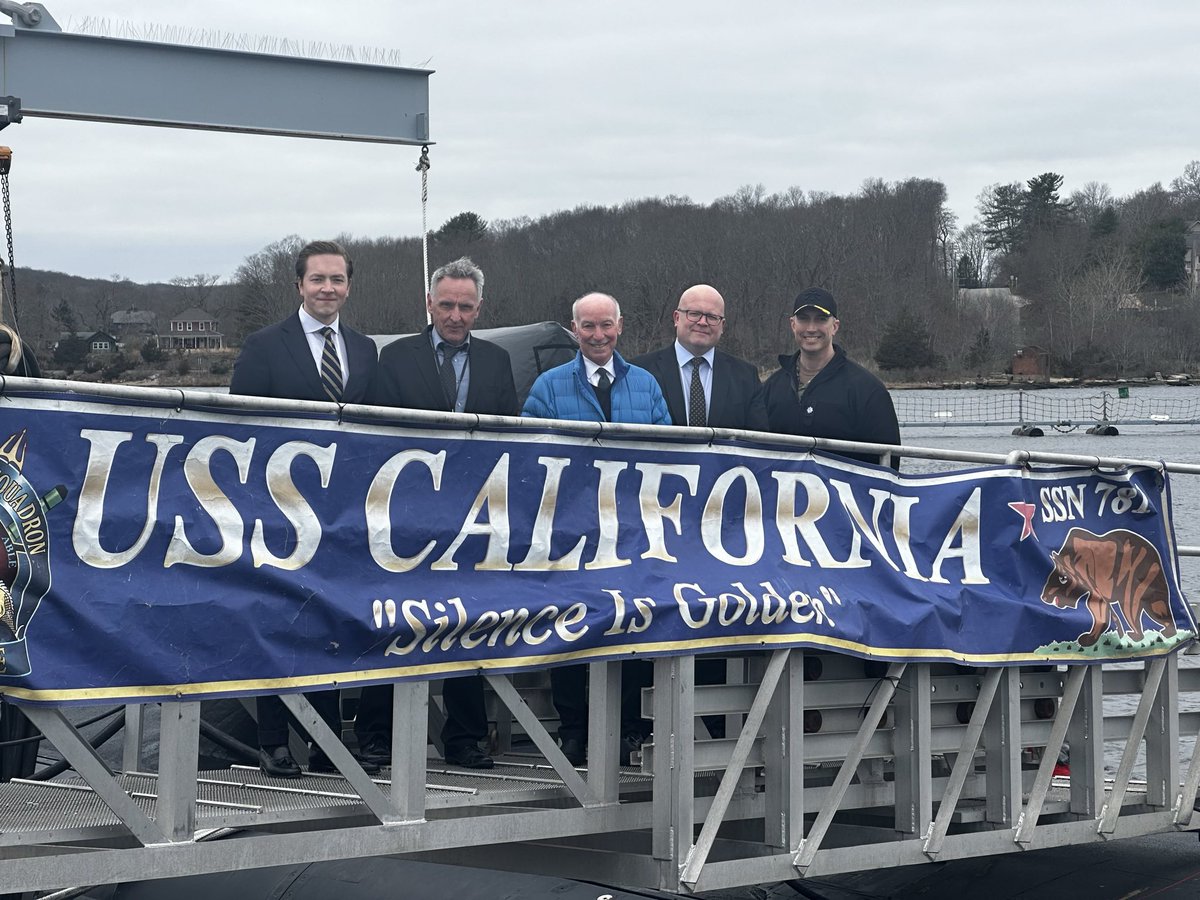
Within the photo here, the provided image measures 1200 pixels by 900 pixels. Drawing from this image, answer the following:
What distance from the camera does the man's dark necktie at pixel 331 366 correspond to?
6617mm

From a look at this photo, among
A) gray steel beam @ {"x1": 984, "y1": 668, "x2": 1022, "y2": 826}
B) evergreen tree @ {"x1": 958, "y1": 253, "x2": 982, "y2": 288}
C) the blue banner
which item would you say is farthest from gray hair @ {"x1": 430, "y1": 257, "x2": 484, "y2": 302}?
evergreen tree @ {"x1": 958, "y1": 253, "x2": 982, "y2": 288}

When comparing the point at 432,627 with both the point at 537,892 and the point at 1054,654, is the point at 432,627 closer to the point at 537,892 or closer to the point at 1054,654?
the point at 537,892

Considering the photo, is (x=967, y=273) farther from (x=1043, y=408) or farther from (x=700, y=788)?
(x=700, y=788)

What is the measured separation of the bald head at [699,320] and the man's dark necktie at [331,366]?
1869mm

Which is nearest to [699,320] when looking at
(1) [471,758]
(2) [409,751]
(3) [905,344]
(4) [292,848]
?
(1) [471,758]

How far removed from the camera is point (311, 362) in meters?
6.60

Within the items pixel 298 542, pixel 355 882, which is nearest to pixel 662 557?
pixel 298 542

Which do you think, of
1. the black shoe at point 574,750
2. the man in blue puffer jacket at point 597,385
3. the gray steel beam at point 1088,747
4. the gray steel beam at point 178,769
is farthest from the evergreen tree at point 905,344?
the gray steel beam at point 178,769

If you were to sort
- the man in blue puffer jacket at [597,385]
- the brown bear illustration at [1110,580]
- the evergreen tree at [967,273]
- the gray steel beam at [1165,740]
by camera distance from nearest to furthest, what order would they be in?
the man in blue puffer jacket at [597,385] → the brown bear illustration at [1110,580] → the gray steel beam at [1165,740] → the evergreen tree at [967,273]

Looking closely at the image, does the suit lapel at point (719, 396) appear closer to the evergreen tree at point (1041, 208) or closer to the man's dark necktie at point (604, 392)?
the man's dark necktie at point (604, 392)

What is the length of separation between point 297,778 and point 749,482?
7.80 ft

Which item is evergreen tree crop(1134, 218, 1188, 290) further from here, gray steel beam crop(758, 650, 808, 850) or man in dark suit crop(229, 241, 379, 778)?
man in dark suit crop(229, 241, 379, 778)

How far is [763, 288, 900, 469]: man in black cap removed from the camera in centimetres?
764

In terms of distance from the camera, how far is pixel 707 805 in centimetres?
677
